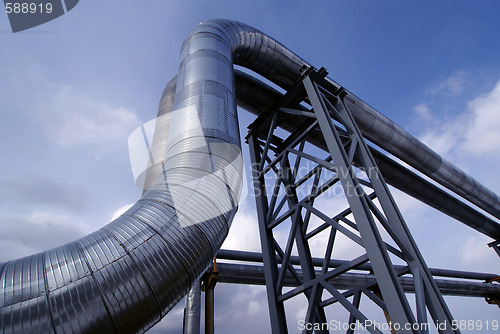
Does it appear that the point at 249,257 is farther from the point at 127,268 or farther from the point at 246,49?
the point at 127,268

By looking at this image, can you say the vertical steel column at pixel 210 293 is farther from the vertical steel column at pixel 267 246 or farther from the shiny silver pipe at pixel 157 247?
the shiny silver pipe at pixel 157 247

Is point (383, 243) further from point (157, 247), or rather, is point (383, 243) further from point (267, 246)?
point (157, 247)

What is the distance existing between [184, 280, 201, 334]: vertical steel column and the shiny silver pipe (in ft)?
16.2

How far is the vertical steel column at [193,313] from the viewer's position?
22.1 ft

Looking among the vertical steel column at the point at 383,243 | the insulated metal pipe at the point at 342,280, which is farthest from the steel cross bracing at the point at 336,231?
the insulated metal pipe at the point at 342,280

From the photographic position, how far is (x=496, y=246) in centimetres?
1233

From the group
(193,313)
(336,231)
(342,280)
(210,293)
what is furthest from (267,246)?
(342,280)

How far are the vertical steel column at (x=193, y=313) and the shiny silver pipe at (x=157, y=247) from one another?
4.94m

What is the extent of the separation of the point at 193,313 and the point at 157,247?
18.5 feet

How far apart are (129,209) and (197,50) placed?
3.14 m

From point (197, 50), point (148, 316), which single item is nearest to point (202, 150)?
point (148, 316)

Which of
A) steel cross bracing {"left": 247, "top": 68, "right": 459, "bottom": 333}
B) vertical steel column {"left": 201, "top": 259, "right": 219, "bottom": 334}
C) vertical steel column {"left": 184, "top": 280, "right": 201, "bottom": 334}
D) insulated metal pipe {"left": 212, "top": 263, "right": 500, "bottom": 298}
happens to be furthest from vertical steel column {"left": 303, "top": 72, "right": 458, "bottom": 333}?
vertical steel column {"left": 201, "top": 259, "right": 219, "bottom": 334}

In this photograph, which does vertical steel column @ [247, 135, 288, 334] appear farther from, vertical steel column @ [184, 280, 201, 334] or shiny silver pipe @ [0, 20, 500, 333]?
vertical steel column @ [184, 280, 201, 334]

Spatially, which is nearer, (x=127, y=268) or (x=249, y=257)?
(x=127, y=268)
